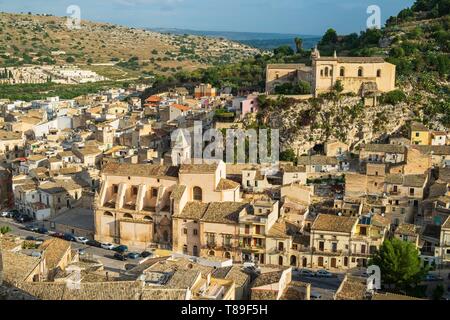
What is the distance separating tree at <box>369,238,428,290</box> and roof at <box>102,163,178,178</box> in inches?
429

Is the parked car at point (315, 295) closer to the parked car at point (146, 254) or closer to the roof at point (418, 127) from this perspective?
the parked car at point (146, 254)

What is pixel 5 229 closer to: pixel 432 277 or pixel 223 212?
pixel 223 212

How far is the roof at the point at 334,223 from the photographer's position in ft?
81.0

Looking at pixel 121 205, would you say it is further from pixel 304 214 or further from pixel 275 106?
pixel 275 106

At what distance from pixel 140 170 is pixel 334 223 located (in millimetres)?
9844

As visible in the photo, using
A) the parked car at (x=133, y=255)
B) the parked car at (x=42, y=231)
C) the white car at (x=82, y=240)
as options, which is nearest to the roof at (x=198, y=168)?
the parked car at (x=133, y=255)

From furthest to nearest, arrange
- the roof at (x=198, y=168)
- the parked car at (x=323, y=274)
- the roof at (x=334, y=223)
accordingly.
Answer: the roof at (x=198, y=168) → the roof at (x=334, y=223) → the parked car at (x=323, y=274)

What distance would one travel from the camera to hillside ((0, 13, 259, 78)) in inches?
4323

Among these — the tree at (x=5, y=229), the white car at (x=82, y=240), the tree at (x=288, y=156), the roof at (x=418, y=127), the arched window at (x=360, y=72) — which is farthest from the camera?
the arched window at (x=360, y=72)

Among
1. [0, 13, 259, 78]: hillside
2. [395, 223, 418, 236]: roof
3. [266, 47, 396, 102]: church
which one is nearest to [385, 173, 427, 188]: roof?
[395, 223, 418, 236]: roof

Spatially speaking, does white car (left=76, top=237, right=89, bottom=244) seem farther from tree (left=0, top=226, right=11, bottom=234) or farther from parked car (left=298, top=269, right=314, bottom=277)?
parked car (left=298, top=269, right=314, bottom=277)

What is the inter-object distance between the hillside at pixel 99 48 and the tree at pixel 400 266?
289 ft

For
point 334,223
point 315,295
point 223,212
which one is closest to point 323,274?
point 334,223

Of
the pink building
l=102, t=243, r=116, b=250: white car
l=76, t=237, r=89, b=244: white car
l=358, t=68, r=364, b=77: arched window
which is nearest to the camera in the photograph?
l=102, t=243, r=116, b=250: white car
